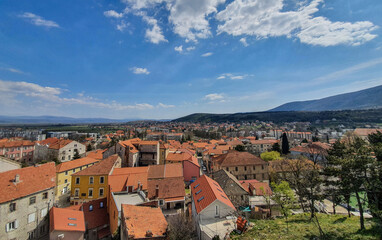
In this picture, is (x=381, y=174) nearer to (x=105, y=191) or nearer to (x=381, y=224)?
(x=381, y=224)

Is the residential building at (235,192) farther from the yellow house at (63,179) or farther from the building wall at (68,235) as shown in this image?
the yellow house at (63,179)

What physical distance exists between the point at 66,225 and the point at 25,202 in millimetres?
5671

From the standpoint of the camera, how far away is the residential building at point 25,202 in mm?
17688

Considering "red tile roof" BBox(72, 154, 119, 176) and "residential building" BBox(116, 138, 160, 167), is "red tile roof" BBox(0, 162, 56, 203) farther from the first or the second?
"residential building" BBox(116, 138, 160, 167)

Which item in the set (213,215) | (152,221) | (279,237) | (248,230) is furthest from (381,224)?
(152,221)

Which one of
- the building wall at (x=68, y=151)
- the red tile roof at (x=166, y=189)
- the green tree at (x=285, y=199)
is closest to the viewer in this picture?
the green tree at (x=285, y=199)

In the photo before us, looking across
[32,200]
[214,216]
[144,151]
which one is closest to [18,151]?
[144,151]

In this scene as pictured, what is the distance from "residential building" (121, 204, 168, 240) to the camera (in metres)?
13.3

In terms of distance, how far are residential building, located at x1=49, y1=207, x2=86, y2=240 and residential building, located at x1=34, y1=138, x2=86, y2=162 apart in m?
43.9

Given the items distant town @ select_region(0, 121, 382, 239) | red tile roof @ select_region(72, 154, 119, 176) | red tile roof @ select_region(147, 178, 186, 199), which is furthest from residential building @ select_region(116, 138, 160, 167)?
red tile roof @ select_region(147, 178, 186, 199)

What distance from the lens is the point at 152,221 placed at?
51.5ft

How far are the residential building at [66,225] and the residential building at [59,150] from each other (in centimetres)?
4394

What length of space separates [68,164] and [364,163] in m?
46.4

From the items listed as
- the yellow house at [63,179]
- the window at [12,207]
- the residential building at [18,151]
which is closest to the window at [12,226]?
the window at [12,207]
